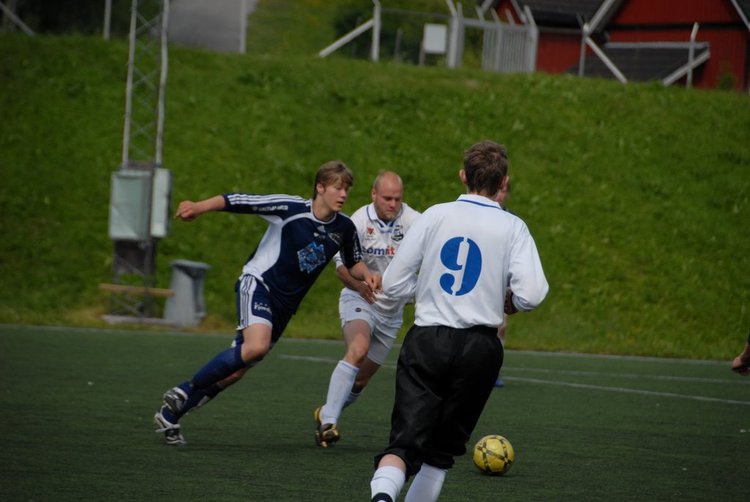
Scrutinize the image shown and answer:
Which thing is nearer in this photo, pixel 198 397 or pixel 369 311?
pixel 198 397

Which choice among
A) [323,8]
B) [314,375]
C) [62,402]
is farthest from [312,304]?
[323,8]

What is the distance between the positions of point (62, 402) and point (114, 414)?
2.37 ft

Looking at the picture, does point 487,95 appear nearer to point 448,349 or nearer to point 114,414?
point 114,414

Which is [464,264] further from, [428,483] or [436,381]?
[428,483]

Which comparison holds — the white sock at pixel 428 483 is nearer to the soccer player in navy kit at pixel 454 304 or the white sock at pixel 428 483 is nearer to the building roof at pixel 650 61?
the soccer player in navy kit at pixel 454 304

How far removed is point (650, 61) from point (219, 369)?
3093cm

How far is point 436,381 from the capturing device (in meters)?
5.28

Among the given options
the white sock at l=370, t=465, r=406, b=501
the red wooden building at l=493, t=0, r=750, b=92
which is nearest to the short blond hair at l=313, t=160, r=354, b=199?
the white sock at l=370, t=465, r=406, b=501

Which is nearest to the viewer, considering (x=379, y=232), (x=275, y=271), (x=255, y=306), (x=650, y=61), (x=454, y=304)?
(x=454, y=304)

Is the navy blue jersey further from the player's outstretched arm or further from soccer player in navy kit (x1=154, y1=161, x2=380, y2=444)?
the player's outstretched arm

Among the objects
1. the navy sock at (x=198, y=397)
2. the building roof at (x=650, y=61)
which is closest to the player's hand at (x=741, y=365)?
the navy sock at (x=198, y=397)

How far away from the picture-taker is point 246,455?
25.5ft

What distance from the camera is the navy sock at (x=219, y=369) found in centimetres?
802

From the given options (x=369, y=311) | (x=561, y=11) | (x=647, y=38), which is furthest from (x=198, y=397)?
(x=561, y=11)
